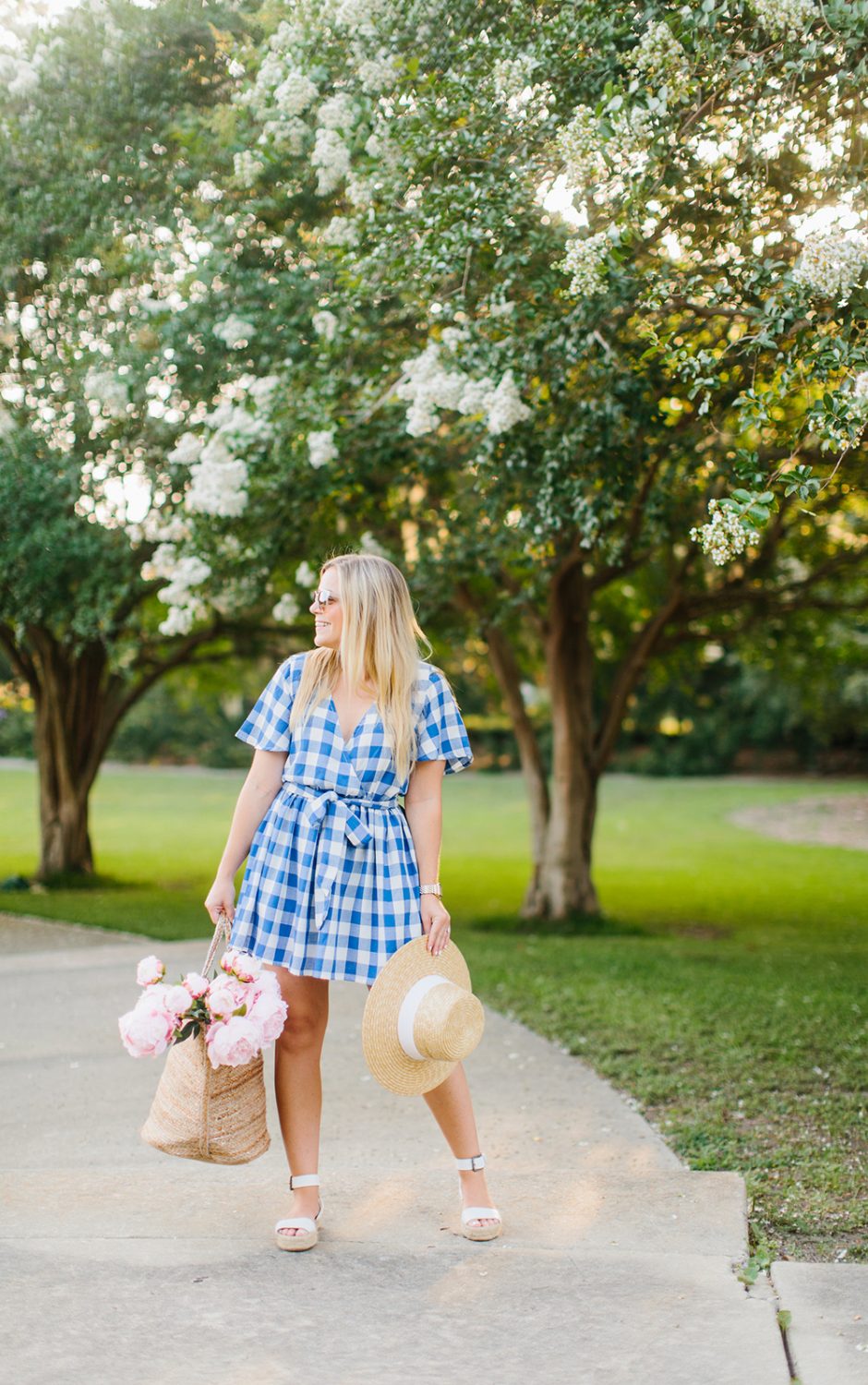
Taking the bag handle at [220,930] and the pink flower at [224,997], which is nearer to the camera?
the pink flower at [224,997]

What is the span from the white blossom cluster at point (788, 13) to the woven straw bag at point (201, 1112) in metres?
3.73

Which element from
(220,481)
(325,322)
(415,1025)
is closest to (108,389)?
(220,481)

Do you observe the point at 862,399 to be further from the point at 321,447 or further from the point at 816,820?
the point at 816,820

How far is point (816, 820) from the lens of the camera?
26.0m

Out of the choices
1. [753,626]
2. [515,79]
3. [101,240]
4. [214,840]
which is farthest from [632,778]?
[515,79]

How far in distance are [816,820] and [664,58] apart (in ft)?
76.0

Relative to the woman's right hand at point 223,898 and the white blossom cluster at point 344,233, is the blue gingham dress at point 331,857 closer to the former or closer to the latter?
the woman's right hand at point 223,898

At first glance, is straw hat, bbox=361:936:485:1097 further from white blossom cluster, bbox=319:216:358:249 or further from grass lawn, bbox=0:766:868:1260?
white blossom cluster, bbox=319:216:358:249

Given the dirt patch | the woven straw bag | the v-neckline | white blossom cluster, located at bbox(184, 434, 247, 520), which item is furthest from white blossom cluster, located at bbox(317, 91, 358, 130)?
the dirt patch

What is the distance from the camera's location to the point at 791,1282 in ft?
10.4

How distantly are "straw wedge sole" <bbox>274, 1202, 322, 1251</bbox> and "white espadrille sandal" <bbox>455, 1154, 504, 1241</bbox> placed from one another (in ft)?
1.35

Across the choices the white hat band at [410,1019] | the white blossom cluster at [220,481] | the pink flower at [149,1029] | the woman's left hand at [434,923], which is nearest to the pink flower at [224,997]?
the pink flower at [149,1029]

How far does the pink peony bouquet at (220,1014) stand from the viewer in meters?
3.26

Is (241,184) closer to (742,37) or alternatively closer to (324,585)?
(742,37)
